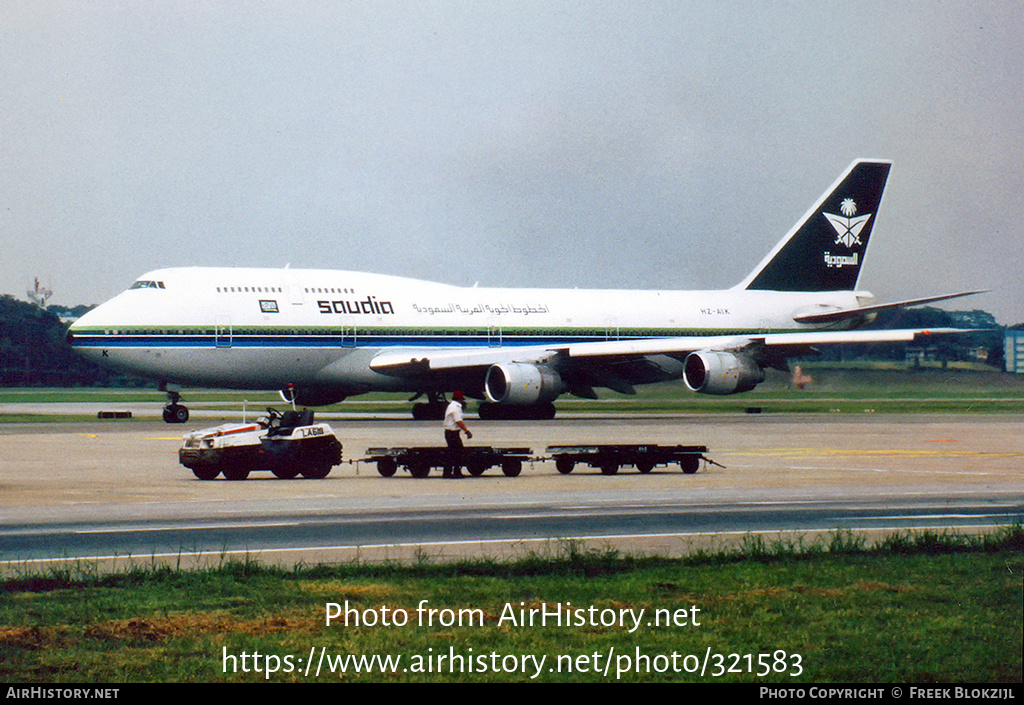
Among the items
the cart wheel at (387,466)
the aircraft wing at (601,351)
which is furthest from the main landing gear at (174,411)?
the cart wheel at (387,466)

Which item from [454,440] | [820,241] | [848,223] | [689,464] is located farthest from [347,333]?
[848,223]

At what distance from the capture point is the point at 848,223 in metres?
63.7

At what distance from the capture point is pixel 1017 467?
1193 inches

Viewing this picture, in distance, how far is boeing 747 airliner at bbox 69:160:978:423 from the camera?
48.2 meters

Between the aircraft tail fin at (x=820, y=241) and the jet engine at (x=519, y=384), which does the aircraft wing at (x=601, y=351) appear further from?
the aircraft tail fin at (x=820, y=241)

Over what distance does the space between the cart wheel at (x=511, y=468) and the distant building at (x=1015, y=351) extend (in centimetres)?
3371

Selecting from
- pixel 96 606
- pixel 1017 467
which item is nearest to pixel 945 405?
pixel 1017 467

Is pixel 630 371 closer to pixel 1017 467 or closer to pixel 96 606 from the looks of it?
pixel 1017 467

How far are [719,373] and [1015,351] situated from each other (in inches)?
592

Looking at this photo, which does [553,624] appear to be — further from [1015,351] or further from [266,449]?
[1015,351]

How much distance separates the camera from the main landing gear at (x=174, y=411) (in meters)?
48.8

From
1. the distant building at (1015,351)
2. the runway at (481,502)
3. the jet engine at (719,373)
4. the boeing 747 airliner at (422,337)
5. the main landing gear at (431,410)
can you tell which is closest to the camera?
the runway at (481,502)

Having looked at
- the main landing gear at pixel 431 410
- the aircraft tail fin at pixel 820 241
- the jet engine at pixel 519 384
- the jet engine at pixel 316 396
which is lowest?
the main landing gear at pixel 431 410

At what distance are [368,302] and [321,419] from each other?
504 cm
